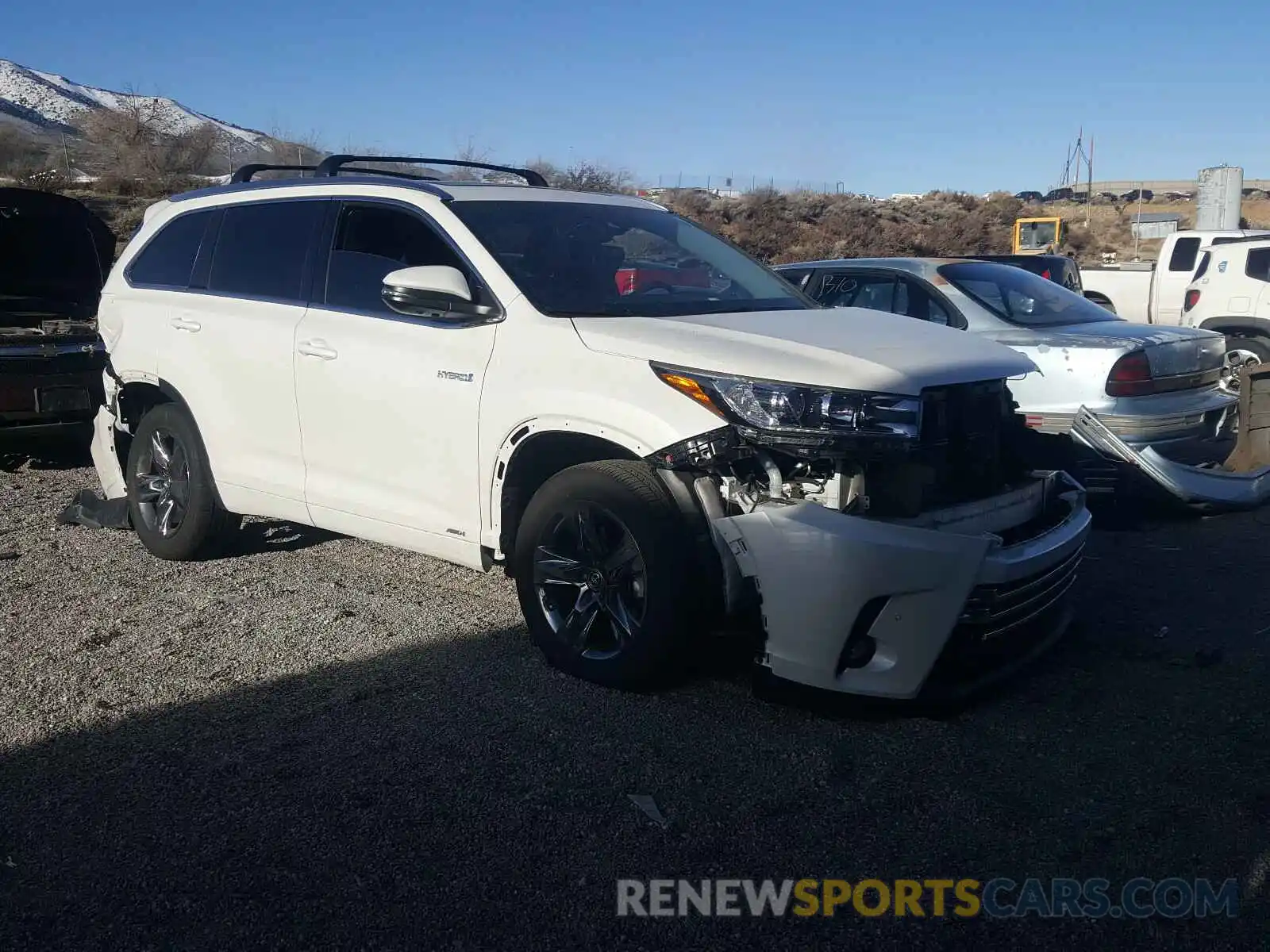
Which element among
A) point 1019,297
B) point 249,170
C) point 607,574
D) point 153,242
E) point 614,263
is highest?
point 249,170

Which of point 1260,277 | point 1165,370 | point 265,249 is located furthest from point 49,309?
point 1260,277

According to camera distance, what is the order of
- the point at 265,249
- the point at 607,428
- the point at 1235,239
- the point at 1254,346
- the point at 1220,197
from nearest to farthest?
the point at 607,428 < the point at 265,249 < the point at 1254,346 < the point at 1235,239 < the point at 1220,197

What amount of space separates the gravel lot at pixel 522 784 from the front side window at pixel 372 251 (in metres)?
1.42

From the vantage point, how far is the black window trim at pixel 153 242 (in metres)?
5.83

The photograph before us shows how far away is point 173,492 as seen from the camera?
5.98m

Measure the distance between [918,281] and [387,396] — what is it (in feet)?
15.3

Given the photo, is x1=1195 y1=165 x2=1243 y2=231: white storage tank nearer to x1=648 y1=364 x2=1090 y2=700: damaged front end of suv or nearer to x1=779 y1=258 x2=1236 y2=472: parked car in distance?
x1=779 y1=258 x2=1236 y2=472: parked car in distance

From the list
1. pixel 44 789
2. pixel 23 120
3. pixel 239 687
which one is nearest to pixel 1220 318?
pixel 239 687

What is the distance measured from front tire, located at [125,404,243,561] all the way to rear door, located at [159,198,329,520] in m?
0.15

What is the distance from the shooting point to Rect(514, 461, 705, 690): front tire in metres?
3.89

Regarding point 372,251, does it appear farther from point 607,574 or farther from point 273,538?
point 273,538

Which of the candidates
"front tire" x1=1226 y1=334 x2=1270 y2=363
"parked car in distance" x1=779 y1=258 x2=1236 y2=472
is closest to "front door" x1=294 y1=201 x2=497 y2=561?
"parked car in distance" x1=779 y1=258 x2=1236 y2=472

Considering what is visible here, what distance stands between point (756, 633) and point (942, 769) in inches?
28.9

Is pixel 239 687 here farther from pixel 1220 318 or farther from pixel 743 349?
pixel 1220 318
